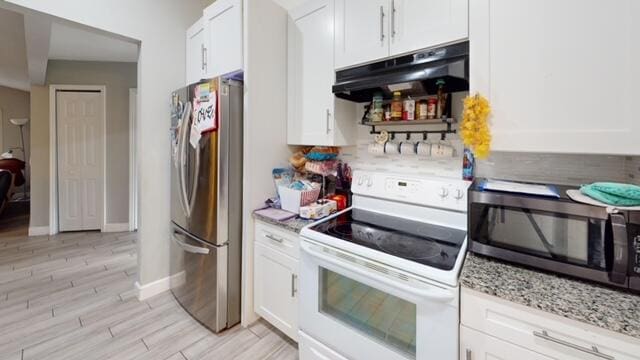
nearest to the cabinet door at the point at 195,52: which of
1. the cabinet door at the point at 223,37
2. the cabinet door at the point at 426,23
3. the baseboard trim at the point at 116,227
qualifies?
the cabinet door at the point at 223,37

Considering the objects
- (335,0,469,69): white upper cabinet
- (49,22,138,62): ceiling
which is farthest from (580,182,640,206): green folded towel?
(49,22,138,62): ceiling

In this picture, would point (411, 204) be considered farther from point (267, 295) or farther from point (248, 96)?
point (248, 96)

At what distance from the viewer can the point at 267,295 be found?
1.86 m

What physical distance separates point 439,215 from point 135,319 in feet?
7.41

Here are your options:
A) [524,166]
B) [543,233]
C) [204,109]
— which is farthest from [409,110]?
[204,109]

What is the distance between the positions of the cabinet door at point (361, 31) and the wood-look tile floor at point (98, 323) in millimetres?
1859

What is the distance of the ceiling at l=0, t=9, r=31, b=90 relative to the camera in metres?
2.72

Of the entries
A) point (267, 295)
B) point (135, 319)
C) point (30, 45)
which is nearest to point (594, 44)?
point (267, 295)

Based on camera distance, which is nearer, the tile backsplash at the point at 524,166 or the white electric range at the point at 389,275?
the white electric range at the point at 389,275

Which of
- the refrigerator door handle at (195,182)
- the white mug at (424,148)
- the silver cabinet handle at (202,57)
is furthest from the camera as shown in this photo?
the silver cabinet handle at (202,57)

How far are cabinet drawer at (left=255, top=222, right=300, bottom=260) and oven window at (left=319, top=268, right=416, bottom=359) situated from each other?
282mm

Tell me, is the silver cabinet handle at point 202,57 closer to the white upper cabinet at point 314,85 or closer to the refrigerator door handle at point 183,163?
the refrigerator door handle at point 183,163

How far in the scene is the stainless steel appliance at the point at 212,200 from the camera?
1768 millimetres

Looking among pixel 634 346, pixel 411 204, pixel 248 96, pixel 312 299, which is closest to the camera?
pixel 634 346
